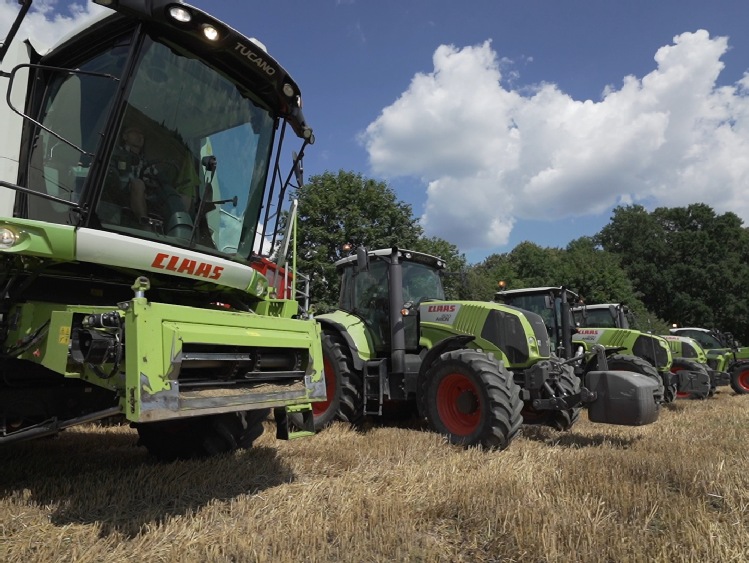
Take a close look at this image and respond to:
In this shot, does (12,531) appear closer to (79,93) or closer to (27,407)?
(27,407)

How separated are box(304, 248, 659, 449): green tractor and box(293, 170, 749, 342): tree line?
53.6 ft

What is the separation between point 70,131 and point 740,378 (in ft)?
54.6

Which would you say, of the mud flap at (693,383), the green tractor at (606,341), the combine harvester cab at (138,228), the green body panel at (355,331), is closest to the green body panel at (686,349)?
the mud flap at (693,383)

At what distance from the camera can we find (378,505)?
3232mm

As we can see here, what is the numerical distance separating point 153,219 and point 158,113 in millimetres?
707

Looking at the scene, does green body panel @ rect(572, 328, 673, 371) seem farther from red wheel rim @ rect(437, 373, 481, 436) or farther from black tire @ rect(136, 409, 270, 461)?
black tire @ rect(136, 409, 270, 461)

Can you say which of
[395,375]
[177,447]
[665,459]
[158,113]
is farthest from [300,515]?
[395,375]

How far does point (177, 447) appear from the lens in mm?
4531

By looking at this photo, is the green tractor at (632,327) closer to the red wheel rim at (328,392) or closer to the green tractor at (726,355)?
the green tractor at (726,355)

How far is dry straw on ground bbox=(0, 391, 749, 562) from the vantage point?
2.64 meters

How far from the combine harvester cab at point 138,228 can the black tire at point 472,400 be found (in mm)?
1892

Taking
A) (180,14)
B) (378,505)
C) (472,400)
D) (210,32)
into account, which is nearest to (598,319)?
(472,400)

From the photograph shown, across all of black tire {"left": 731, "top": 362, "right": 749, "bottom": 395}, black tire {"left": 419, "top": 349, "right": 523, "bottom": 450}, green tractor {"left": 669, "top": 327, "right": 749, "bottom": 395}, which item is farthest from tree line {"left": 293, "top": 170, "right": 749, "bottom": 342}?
black tire {"left": 419, "top": 349, "right": 523, "bottom": 450}

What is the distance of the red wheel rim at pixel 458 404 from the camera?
5.62 m
